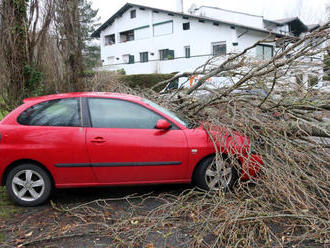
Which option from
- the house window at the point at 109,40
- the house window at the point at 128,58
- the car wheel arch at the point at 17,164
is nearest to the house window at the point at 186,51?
the house window at the point at 128,58

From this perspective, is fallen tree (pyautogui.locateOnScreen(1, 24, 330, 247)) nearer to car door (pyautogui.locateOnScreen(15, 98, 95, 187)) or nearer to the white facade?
car door (pyautogui.locateOnScreen(15, 98, 95, 187))

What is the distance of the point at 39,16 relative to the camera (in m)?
7.31

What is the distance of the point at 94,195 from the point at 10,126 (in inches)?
59.3

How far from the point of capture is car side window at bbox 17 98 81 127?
4137mm

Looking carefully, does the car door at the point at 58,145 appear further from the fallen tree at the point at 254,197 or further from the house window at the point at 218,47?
the house window at the point at 218,47

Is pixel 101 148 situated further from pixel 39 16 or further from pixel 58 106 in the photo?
pixel 39 16

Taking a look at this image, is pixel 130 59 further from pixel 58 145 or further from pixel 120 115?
pixel 58 145

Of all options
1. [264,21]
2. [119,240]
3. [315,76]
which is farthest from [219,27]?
[119,240]

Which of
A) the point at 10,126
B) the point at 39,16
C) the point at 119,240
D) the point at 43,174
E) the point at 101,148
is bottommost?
the point at 119,240

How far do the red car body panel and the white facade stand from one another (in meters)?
16.5

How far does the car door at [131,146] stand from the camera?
406 centimetres

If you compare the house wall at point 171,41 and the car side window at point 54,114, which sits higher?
the house wall at point 171,41

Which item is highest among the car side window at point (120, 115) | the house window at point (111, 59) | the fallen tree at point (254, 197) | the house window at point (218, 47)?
the house window at point (111, 59)

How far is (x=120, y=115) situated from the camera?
423 centimetres
